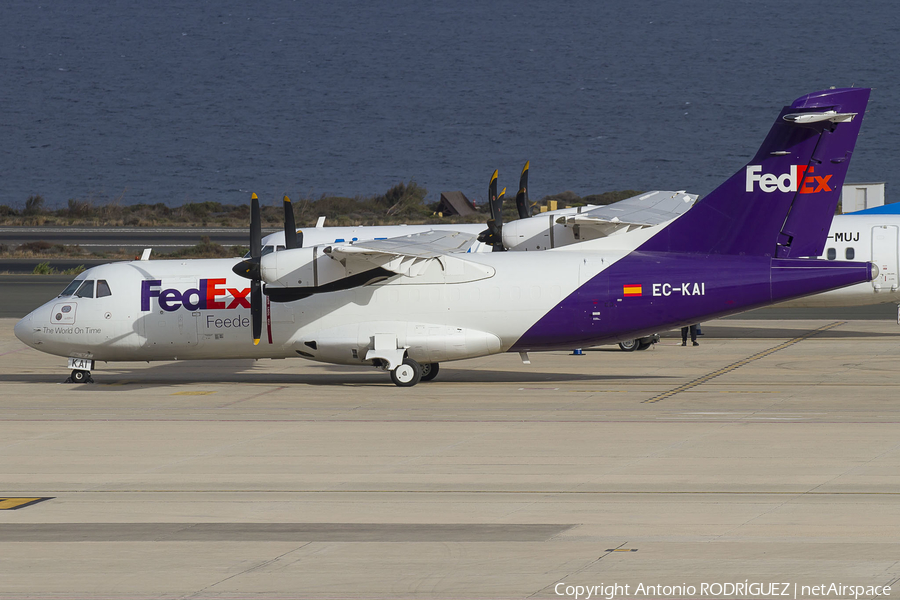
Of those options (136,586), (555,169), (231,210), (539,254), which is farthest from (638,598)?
(555,169)

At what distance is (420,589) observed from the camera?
1206 centimetres

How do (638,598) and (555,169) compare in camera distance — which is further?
(555,169)

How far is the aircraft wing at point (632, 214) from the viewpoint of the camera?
105 feet

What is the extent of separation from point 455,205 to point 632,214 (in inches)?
2528

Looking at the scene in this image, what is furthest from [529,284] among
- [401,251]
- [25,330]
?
[25,330]

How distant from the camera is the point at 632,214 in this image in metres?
→ 33.1

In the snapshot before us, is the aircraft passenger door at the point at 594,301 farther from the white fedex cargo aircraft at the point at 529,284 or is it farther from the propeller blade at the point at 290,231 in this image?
A: the propeller blade at the point at 290,231

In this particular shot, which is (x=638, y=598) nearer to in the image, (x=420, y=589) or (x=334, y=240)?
(x=420, y=589)

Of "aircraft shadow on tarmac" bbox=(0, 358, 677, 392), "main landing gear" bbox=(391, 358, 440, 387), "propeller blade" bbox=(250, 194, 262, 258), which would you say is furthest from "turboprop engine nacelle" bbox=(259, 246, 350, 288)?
"aircraft shadow on tarmac" bbox=(0, 358, 677, 392)

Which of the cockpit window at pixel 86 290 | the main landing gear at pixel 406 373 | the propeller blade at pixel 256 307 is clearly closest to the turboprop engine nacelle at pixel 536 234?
the main landing gear at pixel 406 373

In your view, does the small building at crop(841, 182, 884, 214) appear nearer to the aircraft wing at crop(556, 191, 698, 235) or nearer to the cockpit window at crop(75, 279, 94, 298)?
the aircraft wing at crop(556, 191, 698, 235)

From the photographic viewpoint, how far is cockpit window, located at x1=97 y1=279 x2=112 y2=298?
28.6 metres

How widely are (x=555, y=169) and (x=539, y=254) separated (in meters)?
170

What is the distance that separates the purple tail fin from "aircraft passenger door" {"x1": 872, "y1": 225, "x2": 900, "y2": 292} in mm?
9103
